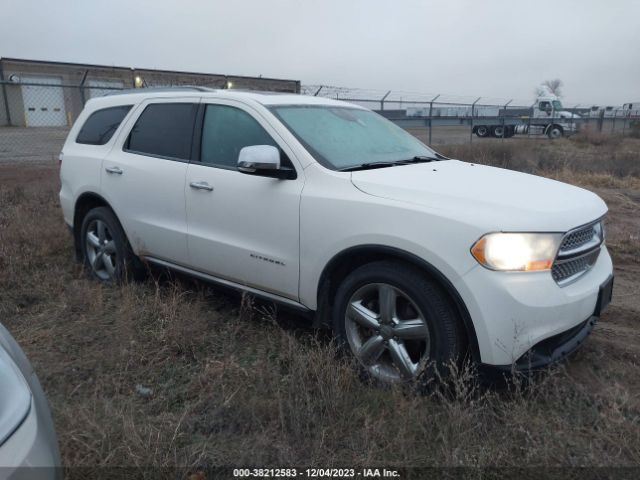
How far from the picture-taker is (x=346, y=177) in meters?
3.24

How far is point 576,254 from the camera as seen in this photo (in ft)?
9.55

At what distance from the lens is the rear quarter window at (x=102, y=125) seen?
483 centimetres

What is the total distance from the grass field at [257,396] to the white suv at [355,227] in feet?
0.93

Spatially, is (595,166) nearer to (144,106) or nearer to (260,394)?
(144,106)

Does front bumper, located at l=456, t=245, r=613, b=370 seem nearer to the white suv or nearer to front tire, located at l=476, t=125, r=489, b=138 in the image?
the white suv

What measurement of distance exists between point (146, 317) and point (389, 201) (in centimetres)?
214

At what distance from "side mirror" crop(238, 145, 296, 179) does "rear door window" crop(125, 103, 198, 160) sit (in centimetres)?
92

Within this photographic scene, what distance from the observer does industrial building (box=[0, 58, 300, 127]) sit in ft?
92.9

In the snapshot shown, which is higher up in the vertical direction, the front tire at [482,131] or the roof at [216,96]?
the roof at [216,96]

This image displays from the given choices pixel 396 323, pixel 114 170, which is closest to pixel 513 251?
pixel 396 323

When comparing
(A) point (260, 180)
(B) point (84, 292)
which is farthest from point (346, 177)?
(B) point (84, 292)

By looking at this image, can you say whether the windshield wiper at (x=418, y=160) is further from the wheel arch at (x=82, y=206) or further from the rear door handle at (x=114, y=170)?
the wheel arch at (x=82, y=206)

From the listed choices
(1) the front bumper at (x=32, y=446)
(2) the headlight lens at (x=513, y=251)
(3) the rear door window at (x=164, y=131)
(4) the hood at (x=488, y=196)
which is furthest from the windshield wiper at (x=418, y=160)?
(1) the front bumper at (x=32, y=446)

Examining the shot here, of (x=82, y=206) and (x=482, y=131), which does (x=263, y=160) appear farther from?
(x=482, y=131)
